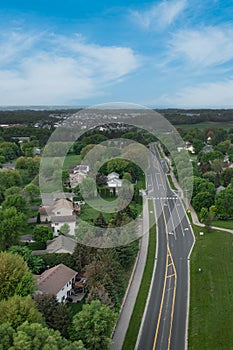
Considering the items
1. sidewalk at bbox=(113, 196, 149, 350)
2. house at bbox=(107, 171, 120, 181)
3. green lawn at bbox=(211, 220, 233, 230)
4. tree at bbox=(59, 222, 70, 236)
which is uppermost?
house at bbox=(107, 171, 120, 181)

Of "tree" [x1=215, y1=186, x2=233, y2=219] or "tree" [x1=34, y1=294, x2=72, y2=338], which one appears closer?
"tree" [x1=34, y1=294, x2=72, y2=338]

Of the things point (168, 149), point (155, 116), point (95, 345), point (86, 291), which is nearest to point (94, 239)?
point (86, 291)

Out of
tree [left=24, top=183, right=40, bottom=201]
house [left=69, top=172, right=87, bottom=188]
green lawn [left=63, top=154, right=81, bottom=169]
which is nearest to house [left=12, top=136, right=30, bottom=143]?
green lawn [left=63, top=154, right=81, bottom=169]

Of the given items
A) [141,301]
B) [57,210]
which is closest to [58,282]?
[141,301]

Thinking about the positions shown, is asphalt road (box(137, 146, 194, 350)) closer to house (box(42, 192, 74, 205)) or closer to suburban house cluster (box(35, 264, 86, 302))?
suburban house cluster (box(35, 264, 86, 302))

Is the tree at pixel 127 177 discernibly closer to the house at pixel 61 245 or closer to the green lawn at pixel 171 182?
the green lawn at pixel 171 182

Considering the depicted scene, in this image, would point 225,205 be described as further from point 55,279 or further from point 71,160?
point 71,160
